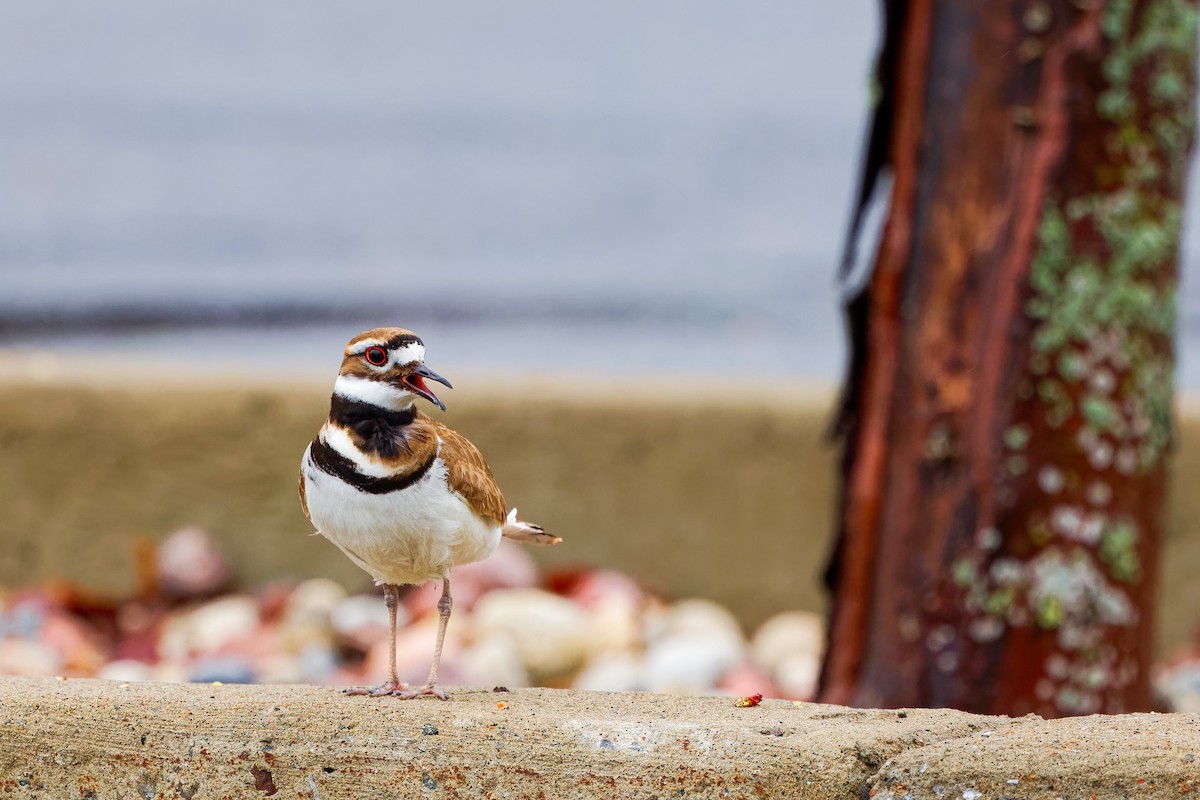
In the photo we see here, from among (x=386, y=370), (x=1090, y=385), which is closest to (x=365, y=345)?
(x=386, y=370)

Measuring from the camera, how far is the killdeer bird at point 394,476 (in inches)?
73.8

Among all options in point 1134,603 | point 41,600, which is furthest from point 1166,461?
point 41,600

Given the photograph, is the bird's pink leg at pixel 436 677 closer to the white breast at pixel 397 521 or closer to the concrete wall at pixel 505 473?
the white breast at pixel 397 521

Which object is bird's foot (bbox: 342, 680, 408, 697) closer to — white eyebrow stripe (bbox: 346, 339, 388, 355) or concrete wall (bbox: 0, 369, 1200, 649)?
white eyebrow stripe (bbox: 346, 339, 388, 355)

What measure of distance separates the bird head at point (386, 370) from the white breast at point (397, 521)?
141mm

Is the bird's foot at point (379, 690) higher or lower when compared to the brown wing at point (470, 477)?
lower

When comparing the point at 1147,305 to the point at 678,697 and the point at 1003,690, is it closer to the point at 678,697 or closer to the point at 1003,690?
the point at 1003,690

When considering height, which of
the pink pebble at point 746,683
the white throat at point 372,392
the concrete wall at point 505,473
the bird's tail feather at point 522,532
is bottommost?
the pink pebble at point 746,683

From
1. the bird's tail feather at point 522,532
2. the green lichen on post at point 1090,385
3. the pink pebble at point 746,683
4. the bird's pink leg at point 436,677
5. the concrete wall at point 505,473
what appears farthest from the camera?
the concrete wall at point 505,473

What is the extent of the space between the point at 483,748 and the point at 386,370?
1.81ft

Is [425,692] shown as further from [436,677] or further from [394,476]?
[394,476]

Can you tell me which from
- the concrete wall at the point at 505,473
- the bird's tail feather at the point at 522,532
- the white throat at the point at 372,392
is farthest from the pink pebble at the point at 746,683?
the white throat at the point at 372,392

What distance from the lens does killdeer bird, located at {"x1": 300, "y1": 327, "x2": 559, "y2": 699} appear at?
1874 mm

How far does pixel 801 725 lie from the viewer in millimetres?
2082
